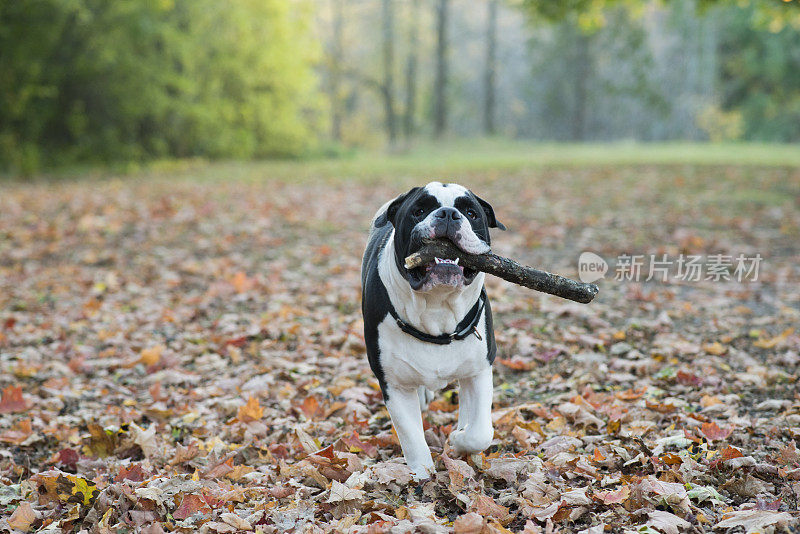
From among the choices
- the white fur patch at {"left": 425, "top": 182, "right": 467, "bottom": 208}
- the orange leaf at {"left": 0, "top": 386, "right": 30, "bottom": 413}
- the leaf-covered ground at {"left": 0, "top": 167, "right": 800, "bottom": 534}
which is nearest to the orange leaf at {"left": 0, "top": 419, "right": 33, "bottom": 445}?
the leaf-covered ground at {"left": 0, "top": 167, "right": 800, "bottom": 534}

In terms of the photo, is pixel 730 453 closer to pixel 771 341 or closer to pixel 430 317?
pixel 430 317

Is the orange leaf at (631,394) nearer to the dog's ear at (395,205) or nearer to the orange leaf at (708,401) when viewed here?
the orange leaf at (708,401)

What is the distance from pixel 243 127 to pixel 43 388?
827 inches

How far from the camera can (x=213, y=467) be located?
391cm

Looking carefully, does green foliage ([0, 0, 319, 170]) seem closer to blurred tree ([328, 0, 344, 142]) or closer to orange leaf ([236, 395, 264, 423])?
orange leaf ([236, 395, 264, 423])

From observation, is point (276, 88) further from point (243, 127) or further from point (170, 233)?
point (170, 233)

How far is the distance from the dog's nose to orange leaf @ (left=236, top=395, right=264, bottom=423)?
209cm

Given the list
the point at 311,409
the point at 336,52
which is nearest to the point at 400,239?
the point at 311,409

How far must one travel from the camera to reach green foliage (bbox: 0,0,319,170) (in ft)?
62.8

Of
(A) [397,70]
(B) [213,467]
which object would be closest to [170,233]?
(B) [213,467]

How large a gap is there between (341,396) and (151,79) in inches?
726

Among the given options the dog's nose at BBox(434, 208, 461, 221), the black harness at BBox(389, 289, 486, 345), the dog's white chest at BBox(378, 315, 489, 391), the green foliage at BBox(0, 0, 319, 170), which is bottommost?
the dog's white chest at BBox(378, 315, 489, 391)

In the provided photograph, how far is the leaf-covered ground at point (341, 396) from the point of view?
332cm

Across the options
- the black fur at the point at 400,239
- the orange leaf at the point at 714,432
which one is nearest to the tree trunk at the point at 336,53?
the black fur at the point at 400,239
